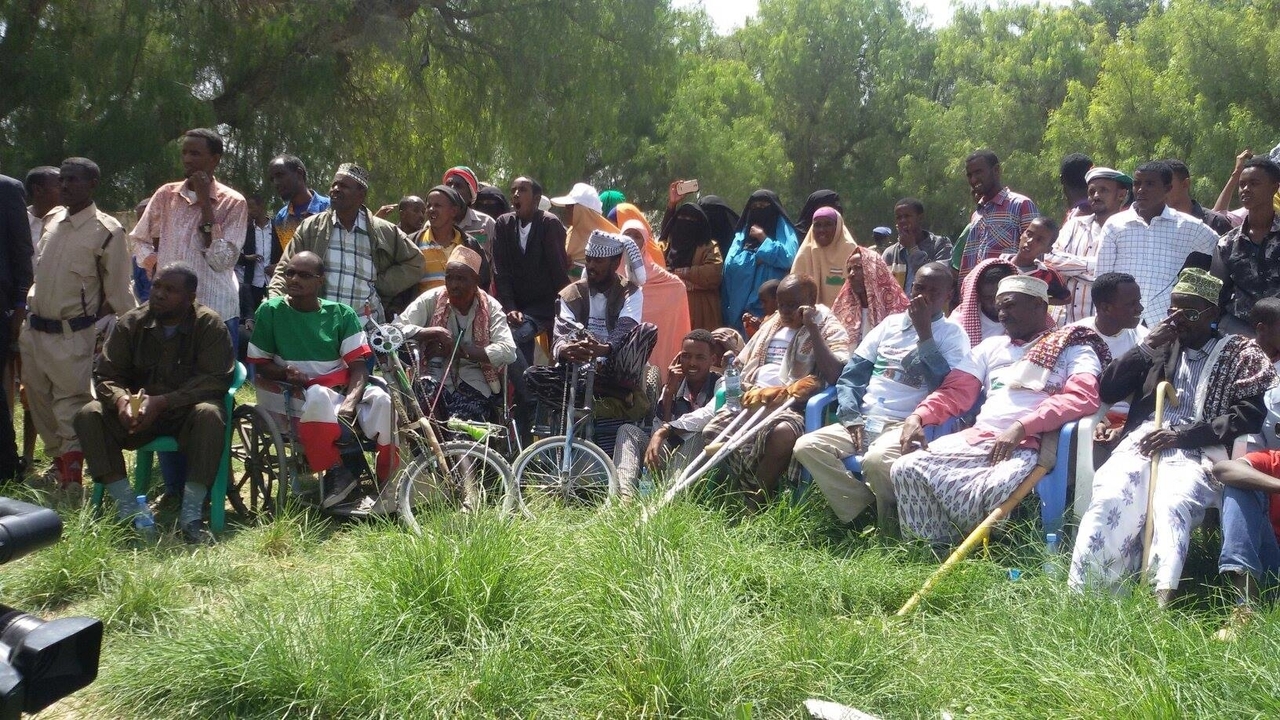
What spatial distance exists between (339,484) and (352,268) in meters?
1.38

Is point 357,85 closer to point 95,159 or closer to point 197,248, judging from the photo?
point 95,159

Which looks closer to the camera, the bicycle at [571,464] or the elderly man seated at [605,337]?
the bicycle at [571,464]

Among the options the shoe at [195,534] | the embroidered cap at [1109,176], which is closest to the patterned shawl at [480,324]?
the shoe at [195,534]

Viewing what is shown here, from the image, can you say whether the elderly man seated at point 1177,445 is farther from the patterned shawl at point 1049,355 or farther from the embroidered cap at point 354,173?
the embroidered cap at point 354,173

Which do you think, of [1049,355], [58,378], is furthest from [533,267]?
[1049,355]

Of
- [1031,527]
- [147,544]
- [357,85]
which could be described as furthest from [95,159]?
[1031,527]

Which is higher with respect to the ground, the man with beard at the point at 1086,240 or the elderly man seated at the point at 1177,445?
the man with beard at the point at 1086,240

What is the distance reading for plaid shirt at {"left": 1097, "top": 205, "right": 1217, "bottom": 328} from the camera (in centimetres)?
614

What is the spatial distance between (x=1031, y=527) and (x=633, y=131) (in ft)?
63.8

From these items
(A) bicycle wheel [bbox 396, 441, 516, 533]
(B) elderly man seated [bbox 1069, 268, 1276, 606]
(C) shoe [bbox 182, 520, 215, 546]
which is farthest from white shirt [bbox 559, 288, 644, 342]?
(B) elderly man seated [bbox 1069, 268, 1276, 606]

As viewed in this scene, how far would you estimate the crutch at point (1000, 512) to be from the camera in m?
4.75

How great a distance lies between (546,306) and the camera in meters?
7.96

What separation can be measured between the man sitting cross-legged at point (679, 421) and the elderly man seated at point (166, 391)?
2.16m

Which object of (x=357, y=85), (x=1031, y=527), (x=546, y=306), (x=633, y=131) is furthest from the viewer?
(x=633, y=131)
